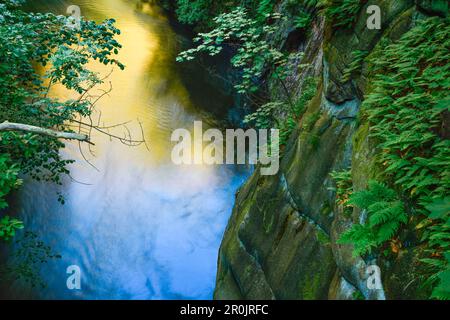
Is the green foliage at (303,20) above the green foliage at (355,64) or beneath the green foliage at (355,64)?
above

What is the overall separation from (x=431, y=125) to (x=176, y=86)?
16.1 m

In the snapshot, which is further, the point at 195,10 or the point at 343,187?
the point at 195,10

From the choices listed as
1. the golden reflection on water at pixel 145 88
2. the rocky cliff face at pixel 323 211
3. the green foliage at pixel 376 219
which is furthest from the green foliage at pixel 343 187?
the golden reflection on water at pixel 145 88

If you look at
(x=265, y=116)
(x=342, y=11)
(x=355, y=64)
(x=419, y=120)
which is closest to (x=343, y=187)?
(x=419, y=120)

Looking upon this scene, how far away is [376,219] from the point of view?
3688mm

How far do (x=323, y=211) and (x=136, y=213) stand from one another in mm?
8948

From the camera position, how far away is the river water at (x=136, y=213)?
37.3 feet

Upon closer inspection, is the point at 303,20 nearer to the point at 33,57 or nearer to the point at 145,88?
the point at 33,57

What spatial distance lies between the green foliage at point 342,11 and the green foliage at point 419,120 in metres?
1.06

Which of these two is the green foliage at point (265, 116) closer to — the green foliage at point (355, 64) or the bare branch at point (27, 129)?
the green foliage at point (355, 64)

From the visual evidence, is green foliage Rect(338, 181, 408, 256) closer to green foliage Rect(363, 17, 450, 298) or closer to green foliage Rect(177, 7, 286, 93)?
green foliage Rect(363, 17, 450, 298)

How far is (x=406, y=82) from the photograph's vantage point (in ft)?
15.3

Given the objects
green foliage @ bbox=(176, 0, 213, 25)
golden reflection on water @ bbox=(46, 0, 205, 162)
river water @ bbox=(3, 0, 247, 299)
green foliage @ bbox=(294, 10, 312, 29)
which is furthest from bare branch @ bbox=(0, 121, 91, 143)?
green foliage @ bbox=(176, 0, 213, 25)
